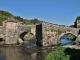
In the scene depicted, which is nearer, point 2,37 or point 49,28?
point 49,28

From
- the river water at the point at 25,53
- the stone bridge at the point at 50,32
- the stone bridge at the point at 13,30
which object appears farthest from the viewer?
the stone bridge at the point at 13,30

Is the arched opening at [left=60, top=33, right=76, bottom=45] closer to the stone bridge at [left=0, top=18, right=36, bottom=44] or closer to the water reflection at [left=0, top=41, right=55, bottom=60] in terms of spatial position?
the stone bridge at [left=0, top=18, right=36, bottom=44]

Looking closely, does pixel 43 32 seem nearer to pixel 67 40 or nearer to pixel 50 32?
pixel 50 32

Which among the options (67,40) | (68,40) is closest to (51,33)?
(68,40)

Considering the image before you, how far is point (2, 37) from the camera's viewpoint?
48.5 meters

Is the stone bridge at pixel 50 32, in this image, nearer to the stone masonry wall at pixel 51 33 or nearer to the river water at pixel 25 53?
the stone masonry wall at pixel 51 33

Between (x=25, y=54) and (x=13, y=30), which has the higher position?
(x=13, y=30)

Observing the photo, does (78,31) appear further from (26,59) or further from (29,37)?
(29,37)

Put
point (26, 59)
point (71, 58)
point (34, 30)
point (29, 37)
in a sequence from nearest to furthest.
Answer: point (71, 58), point (26, 59), point (34, 30), point (29, 37)

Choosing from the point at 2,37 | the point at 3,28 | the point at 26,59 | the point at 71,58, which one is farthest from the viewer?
the point at 2,37

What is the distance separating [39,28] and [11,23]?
6.16 metres

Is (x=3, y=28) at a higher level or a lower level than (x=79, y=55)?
higher

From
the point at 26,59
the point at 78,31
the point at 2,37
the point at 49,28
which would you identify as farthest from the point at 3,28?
the point at 26,59

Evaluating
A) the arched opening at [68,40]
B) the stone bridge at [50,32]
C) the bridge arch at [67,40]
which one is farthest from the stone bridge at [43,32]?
the arched opening at [68,40]
